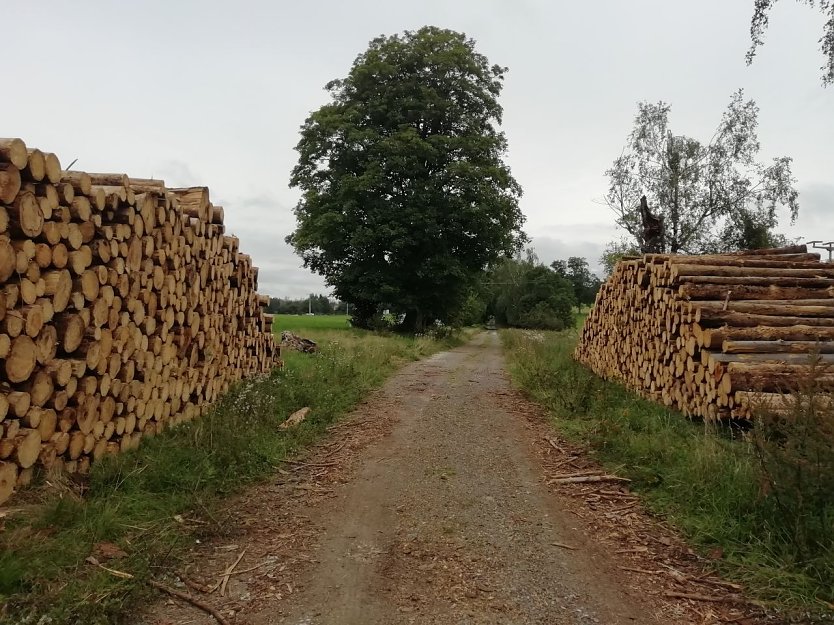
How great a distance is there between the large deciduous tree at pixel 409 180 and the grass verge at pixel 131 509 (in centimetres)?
1597

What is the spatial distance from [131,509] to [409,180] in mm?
20509

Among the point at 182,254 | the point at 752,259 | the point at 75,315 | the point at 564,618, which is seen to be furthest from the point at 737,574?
the point at 752,259

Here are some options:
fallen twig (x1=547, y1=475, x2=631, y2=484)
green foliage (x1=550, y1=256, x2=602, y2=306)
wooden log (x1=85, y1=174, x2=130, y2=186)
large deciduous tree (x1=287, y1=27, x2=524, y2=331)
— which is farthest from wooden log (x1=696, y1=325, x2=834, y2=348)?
green foliage (x1=550, y1=256, x2=602, y2=306)

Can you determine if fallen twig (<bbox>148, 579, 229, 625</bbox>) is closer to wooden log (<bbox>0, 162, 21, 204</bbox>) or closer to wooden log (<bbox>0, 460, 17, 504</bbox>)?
wooden log (<bbox>0, 460, 17, 504</bbox>)

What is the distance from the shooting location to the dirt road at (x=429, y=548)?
123 inches

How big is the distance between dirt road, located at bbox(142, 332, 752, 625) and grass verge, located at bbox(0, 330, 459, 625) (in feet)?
0.76

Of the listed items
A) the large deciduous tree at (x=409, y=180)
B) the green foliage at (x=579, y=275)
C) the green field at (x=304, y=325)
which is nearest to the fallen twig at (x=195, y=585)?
the green field at (x=304, y=325)

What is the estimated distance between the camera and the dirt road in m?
3.12

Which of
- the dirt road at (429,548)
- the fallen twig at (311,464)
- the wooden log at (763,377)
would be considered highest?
the wooden log at (763,377)

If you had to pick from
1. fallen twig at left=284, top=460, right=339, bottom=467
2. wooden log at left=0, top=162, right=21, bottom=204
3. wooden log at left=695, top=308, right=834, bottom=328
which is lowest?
fallen twig at left=284, top=460, right=339, bottom=467

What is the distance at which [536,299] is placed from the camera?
50312 millimetres

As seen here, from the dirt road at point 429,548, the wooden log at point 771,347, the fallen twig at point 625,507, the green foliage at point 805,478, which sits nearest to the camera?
the dirt road at point 429,548

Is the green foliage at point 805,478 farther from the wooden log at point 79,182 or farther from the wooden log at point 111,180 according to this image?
the wooden log at point 111,180

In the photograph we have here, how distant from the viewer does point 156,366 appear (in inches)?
221
